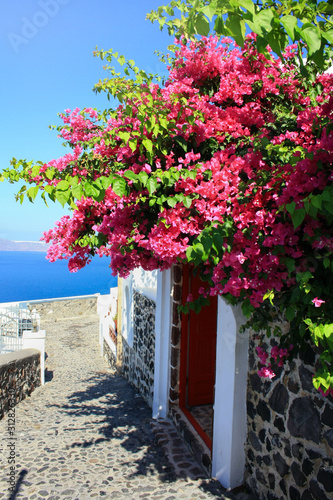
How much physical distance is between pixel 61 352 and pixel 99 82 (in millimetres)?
11373

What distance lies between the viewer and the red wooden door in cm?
598

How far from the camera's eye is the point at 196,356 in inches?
238

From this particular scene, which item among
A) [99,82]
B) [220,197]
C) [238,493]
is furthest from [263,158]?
[238,493]

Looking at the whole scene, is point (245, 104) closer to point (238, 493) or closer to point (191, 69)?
point (191, 69)

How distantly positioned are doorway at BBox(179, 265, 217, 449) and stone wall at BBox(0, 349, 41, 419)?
10.9 feet

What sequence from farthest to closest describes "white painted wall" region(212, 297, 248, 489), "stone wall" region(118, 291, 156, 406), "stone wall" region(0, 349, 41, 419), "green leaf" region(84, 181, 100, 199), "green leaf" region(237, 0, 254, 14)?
"stone wall" region(118, 291, 156, 406) → "stone wall" region(0, 349, 41, 419) → "white painted wall" region(212, 297, 248, 489) → "green leaf" region(84, 181, 100, 199) → "green leaf" region(237, 0, 254, 14)

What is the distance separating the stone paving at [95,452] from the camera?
414cm

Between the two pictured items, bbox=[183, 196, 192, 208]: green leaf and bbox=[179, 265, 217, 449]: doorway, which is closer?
bbox=[183, 196, 192, 208]: green leaf

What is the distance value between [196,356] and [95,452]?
2064 millimetres

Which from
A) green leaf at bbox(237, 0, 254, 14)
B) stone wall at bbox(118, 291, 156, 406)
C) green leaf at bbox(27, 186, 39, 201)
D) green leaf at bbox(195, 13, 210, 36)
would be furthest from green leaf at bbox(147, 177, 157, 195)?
stone wall at bbox(118, 291, 156, 406)

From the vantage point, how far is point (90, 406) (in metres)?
7.30

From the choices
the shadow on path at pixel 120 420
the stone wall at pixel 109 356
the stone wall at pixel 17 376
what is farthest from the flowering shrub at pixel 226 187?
the stone wall at pixel 109 356

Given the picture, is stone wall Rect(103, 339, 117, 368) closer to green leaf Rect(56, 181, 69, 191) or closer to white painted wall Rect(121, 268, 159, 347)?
white painted wall Rect(121, 268, 159, 347)

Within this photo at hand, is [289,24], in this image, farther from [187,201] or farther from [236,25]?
[187,201]
